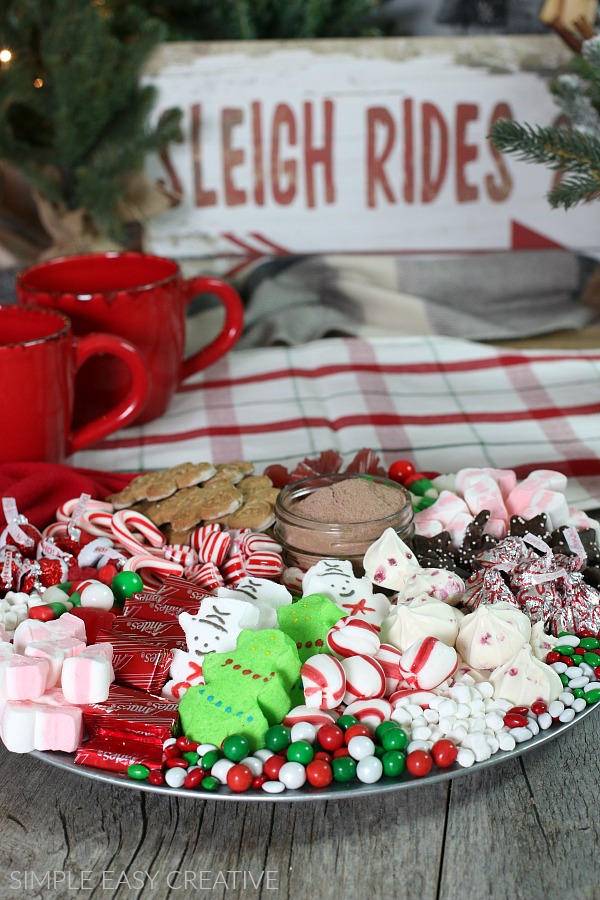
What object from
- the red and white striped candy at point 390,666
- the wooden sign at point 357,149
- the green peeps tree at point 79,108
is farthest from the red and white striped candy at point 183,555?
the wooden sign at point 357,149

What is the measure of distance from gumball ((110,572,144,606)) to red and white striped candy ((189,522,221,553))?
7cm

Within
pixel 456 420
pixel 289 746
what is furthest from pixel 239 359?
pixel 289 746

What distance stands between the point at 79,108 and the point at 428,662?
104cm

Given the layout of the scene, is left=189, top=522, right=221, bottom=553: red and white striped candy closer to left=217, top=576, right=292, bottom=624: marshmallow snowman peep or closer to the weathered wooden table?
left=217, top=576, right=292, bottom=624: marshmallow snowman peep

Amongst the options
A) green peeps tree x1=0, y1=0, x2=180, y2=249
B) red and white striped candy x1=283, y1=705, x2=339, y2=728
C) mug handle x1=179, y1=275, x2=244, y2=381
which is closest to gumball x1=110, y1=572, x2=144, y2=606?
red and white striped candy x1=283, y1=705, x2=339, y2=728

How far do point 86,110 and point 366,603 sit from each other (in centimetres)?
96

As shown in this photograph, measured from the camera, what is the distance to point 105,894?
603mm

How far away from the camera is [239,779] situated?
61 cm

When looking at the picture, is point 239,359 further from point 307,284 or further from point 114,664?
point 114,664

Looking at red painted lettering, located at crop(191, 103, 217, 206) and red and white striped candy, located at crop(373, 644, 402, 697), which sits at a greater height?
red and white striped candy, located at crop(373, 644, 402, 697)

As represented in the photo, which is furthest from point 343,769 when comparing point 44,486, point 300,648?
point 44,486

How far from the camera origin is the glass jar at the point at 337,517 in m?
0.83

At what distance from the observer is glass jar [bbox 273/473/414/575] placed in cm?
83

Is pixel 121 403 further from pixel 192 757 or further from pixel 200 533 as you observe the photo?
pixel 192 757
